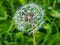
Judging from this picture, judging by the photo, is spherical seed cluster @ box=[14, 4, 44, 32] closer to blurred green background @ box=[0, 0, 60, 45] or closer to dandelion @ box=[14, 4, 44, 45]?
dandelion @ box=[14, 4, 44, 45]

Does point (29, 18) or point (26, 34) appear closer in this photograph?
point (29, 18)

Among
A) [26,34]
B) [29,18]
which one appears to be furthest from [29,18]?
[26,34]

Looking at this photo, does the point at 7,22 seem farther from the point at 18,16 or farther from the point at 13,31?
the point at 18,16

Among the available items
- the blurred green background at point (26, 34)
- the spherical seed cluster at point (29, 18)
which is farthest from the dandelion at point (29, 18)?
the blurred green background at point (26, 34)

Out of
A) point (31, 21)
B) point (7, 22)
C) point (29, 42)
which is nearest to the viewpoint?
point (31, 21)

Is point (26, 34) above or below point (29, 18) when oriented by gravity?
below

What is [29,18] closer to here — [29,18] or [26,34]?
[29,18]

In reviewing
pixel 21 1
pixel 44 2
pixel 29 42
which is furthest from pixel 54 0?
pixel 29 42

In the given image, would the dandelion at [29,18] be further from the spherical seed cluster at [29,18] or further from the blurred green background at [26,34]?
the blurred green background at [26,34]
